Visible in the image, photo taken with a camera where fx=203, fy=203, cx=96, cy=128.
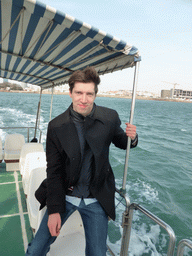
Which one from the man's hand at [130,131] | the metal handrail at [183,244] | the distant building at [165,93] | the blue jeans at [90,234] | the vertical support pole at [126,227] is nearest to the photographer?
the metal handrail at [183,244]

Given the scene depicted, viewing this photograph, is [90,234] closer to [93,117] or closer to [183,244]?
[183,244]

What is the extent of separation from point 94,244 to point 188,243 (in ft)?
2.16

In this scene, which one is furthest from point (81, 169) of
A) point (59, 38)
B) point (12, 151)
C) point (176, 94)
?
point (176, 94)

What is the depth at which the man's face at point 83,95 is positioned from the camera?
1.48m

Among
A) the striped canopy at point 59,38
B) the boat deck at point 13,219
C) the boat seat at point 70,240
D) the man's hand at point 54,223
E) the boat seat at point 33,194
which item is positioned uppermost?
the striped canopy at point 59,38

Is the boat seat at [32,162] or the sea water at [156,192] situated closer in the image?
the boat seat at [32,162]

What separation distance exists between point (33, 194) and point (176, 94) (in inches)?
5489

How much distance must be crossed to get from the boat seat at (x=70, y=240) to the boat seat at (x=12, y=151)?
9.32ft

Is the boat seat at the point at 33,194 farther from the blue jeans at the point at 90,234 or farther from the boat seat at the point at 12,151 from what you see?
the boat seat at the point at 12,151

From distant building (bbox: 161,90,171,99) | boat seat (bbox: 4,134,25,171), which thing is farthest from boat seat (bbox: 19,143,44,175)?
distant building (bbox: 161,90,171,99)

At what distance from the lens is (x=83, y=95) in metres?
1.48

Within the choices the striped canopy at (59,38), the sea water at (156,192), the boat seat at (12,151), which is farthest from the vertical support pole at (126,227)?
the boat seat at (12,151)

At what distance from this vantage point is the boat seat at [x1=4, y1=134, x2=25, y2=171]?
4.32 meters

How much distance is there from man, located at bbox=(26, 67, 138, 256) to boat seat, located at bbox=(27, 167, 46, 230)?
0.66 metres
